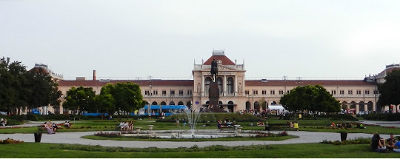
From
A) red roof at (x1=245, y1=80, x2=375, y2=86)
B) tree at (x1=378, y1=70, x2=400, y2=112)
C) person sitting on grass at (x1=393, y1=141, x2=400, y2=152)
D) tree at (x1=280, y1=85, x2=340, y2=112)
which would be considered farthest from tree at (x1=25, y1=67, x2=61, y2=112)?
red roof at (x1=245, y1=80, x2=375, y2=86)

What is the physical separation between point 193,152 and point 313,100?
66.4 m

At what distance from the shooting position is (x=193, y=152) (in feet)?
72.1

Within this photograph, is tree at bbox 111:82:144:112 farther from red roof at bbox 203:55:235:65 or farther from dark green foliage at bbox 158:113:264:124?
red roof at bbox 203:55:235:65

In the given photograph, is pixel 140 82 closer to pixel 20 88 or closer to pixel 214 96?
pixel 20 88

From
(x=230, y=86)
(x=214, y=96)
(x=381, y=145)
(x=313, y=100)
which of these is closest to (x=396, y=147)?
(x=381, y=145)

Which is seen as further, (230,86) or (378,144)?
(230,86)

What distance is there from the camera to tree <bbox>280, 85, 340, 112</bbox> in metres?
82.5

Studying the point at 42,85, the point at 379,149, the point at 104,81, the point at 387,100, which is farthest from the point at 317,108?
the point at 104,81

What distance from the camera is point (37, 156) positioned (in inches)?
790

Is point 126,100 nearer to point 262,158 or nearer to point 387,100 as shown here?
point 387,100

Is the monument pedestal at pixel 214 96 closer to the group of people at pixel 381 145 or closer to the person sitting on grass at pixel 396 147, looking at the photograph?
the group of people at pixel 381 145

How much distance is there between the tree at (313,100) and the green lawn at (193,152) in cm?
5901

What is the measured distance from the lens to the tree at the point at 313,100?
82.5m

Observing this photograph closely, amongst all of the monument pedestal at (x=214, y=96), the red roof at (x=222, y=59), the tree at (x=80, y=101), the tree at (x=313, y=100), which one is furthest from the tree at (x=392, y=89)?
the red roof at (x=222, y=59)
